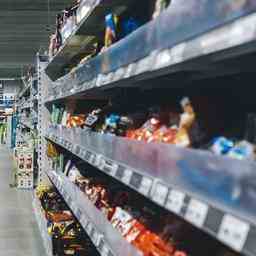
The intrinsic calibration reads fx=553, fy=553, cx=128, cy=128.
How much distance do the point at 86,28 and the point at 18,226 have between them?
2505 mm

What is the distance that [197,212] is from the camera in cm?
108

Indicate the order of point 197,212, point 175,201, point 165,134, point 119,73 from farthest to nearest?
1. point 119,73
2. point 165,134
3. point 175,201
4. point 197,212

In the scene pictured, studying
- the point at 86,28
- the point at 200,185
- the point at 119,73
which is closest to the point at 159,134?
the point at 119,73

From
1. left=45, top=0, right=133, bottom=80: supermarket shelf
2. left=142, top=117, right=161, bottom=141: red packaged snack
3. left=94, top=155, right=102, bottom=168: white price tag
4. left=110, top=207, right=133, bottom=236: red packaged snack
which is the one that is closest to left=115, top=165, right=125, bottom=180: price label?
left=142, top=117, right=161, bottom=141: red packaged snack

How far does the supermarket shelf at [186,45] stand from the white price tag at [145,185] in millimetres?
283

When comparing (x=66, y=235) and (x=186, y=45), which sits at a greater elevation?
(x=186, y=45)

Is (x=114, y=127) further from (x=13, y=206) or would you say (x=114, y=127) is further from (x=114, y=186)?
(x=13, y=206)

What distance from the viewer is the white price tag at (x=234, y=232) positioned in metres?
0.89

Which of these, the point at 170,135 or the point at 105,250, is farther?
the point at 105,250

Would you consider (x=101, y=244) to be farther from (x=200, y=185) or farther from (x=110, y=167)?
(x=200, y=185)

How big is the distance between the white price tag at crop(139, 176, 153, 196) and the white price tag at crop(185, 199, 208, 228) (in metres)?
0.30

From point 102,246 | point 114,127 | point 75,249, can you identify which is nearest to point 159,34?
point 114,127

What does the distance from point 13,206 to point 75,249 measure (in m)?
2.69

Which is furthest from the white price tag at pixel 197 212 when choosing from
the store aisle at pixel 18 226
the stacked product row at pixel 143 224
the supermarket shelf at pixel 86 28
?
the store aisle at pixel 18 226
